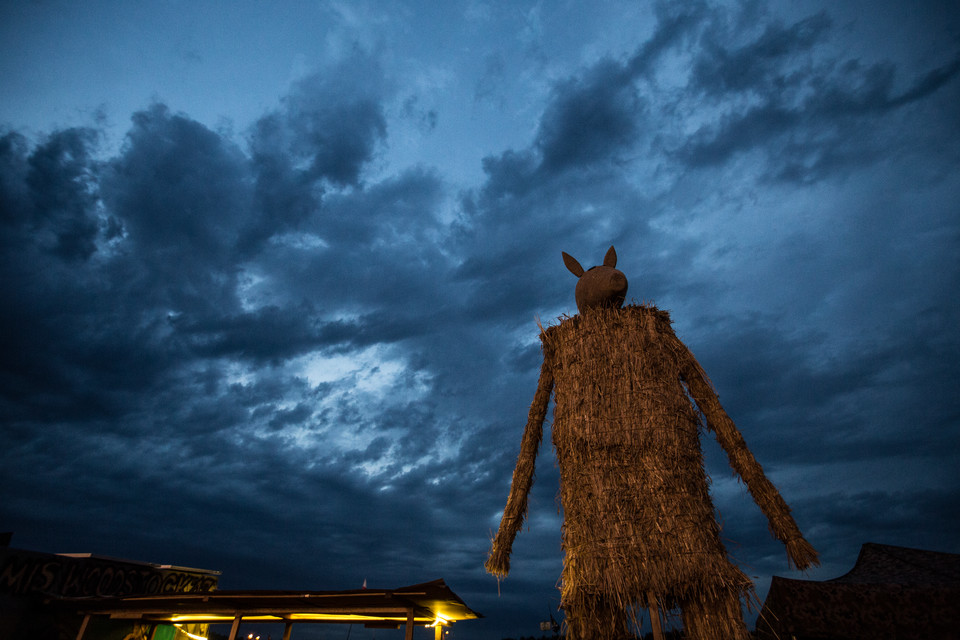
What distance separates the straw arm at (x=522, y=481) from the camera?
6535 millimetres

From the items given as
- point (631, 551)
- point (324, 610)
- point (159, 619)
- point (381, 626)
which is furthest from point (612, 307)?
point (159, 619)

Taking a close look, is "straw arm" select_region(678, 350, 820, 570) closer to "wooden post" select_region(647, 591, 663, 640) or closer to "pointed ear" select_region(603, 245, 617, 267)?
"wooden post" select_region(647, 591, 663, 640)

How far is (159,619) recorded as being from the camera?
1009 centimetres

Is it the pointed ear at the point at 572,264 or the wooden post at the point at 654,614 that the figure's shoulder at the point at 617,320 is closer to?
the pointed ear at the point at 572,264

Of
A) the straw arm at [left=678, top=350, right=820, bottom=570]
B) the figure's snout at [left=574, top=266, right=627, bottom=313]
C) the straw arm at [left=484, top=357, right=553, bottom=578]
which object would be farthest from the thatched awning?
the figure's snout at [left=574, top=266, right=627, bottom=313]

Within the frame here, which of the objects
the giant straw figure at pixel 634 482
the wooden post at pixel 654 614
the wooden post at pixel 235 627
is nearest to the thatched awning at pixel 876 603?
the giant straw figure at pixel 634 482

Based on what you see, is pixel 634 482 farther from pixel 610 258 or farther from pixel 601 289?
pixel 610 258

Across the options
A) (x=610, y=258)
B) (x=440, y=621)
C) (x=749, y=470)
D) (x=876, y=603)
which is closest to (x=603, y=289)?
(x=610, y=258)

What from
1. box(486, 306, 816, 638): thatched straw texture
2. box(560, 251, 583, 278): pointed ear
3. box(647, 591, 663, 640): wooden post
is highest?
box(560, 251, 583, 278): pointed ear

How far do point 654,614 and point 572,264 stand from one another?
5438 mm

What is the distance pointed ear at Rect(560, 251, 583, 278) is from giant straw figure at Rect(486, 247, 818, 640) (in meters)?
0.73

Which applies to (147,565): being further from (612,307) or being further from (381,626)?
(612,307)

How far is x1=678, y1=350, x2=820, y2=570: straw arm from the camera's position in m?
5.39

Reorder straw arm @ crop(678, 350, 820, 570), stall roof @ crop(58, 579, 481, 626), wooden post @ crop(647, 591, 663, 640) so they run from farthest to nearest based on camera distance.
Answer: stall roof @ crop(58, 579, 481, 626), straw arm @ crop(678, 350, 820, 570), wooden post @ crop(647, 591, 663, 640)
